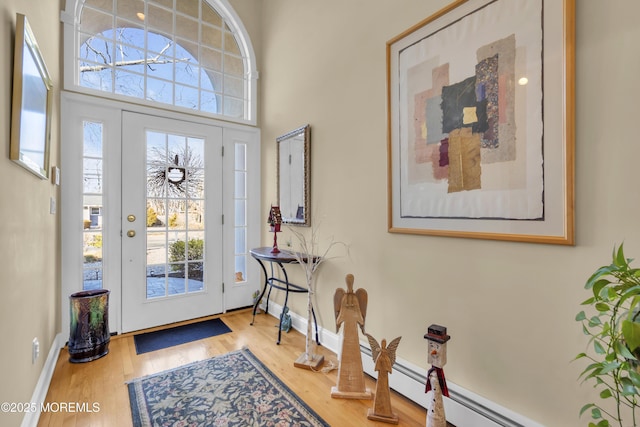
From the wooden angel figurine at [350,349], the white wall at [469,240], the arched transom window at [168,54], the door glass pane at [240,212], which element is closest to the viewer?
the white wall at [469,240]

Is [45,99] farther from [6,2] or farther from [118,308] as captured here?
[118,308]

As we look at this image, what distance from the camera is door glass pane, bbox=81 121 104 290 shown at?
2.68 m

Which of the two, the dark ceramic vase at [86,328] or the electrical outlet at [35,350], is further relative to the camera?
the dark ceramic vase at [86,328]

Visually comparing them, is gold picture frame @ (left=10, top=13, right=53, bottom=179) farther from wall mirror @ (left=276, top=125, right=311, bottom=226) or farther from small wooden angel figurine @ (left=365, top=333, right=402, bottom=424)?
small wooden angel figurine @ (left=365, top=333, right=402, bottom=424)

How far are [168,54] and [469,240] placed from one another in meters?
3.26

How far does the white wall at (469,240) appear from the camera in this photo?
3.87 ft

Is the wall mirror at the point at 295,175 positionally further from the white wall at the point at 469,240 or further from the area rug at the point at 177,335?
the area rug at the point at 177,335

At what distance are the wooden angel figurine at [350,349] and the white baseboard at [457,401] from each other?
0.74 feet

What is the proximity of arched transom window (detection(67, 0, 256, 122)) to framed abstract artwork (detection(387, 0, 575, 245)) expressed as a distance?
7.00 feet

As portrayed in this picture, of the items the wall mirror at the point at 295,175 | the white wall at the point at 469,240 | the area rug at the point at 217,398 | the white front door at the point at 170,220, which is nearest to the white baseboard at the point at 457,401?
the white wall at the point at 469,240

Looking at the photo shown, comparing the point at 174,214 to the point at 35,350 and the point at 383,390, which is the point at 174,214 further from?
the point at 383,390

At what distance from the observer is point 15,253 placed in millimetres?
1374

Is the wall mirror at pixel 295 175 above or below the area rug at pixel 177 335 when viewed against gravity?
above

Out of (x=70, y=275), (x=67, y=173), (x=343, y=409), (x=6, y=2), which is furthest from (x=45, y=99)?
(x=343, y=409)
